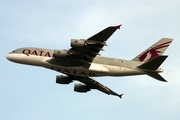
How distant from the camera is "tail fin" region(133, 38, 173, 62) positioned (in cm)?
6188

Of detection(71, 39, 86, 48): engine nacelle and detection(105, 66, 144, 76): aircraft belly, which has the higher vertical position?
detection(71, 39, 86, 48): engine nacelle

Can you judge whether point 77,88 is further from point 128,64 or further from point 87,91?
point 128,64

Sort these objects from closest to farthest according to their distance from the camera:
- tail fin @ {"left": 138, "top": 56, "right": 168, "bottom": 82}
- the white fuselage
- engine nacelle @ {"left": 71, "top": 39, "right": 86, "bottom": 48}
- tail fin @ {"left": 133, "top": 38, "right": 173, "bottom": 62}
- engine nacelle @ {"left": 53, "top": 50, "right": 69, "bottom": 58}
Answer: engine nacelle @ {"left": 71, "top": 39, "right": 86, "bottom": 48}, tail fin @ {"left": 138, "top": 56, "right": 168, "bottom": 82}, engine nacelle @ {"left": 53, "top": 50, "right": 69, "bottom": 58}, the white fuselage, tail fin @ {"left": 133, "top": 38, "right": 173, "bottom": 62}

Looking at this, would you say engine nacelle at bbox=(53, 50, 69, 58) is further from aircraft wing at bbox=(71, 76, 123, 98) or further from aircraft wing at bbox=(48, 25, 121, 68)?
aircraft wing at bbox=(71, 76, 123, 98)

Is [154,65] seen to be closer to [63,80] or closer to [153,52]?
[153,52]

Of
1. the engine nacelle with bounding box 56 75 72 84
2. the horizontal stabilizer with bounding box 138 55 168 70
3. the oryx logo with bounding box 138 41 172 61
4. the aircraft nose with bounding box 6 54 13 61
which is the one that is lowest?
the engine nacelle with bounding box 56 75 72 84

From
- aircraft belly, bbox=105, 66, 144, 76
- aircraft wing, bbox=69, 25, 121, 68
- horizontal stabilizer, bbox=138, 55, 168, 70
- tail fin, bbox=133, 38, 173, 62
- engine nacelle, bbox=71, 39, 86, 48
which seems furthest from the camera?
tail fin, bbox=133, 38, 173, 62

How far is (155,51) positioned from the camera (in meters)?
62.2

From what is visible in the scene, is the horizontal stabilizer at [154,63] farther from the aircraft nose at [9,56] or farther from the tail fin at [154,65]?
the aircraft nose at [9,56]

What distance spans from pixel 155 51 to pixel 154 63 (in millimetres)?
7547

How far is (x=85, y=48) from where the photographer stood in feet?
181

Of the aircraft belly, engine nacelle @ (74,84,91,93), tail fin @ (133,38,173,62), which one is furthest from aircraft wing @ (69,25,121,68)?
engine nacelle @ (74,84,91,93)

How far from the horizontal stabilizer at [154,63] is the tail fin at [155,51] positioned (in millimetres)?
4557

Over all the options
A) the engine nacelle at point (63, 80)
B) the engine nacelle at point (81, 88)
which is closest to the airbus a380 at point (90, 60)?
the engine nacelle at point (63, 80)
